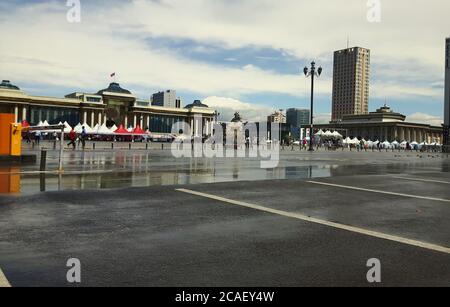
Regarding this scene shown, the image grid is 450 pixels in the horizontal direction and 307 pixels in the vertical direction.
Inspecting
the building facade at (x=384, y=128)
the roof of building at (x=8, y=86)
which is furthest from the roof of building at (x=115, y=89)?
the building facade at (x=384, y=128)

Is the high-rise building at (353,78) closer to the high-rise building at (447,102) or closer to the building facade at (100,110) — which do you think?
the high-rise building at (447,102)

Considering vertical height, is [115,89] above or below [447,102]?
above

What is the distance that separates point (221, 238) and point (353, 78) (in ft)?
556

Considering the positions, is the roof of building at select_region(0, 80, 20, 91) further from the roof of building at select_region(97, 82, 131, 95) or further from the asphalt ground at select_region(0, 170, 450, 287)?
the asphalt ground at select_region(0, 170, 450, 287)

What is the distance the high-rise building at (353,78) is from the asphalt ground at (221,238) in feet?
443

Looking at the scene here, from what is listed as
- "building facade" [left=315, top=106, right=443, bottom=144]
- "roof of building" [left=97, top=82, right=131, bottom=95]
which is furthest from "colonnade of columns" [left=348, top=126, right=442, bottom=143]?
"roof of building" [left=97, top=82, right=131, bottom=95]

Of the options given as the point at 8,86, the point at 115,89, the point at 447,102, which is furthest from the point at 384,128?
the point at 8,86

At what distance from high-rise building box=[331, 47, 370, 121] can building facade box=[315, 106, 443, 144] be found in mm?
4549

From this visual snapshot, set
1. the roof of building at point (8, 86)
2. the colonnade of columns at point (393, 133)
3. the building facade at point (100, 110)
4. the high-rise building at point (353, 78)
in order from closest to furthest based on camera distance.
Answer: the building facade at point (100, 110) → the roof of building at point (8, 86) → the high-rise building at point (353, 78) → the colonnade of columns at point (393, 133)

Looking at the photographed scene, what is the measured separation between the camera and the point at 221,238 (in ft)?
20.9

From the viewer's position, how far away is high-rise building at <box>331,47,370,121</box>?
144500 mm

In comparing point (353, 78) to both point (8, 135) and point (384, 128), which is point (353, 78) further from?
point (8, 135)

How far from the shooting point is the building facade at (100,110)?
138 m
